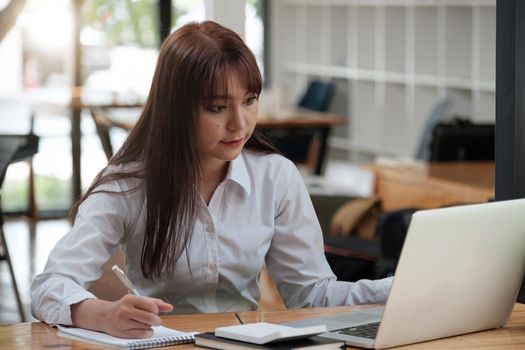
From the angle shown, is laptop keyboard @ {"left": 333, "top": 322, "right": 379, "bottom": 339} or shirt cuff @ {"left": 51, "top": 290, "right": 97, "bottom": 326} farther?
shirt cuff @ {"left": 51, "top": 290, "right": 97, "bottom": 326}

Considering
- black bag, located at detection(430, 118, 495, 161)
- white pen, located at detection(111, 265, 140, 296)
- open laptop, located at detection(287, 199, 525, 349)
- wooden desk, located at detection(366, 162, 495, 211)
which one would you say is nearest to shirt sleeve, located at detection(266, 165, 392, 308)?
open laptop, located at detection(287, 199, 525, 349)

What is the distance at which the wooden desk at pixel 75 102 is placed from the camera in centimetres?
891

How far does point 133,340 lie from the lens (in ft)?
7.34

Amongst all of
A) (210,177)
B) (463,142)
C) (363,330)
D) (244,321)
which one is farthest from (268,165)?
(463,142)

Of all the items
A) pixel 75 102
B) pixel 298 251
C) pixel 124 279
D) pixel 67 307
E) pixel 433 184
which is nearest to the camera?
pixel 124 279

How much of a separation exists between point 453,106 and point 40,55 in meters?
3.18

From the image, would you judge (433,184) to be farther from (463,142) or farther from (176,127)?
(176,127)

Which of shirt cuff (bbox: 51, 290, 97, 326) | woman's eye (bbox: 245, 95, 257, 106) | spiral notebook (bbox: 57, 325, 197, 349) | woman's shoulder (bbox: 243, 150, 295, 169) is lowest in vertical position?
spiral notebook (bbox: 57, 325, 197, 349)

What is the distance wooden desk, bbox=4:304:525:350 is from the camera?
89.4 inches

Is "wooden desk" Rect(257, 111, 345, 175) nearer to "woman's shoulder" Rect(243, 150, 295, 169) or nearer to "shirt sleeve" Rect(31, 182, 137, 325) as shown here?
"woman's shoulder" Rect(243, 150, 295, 169)

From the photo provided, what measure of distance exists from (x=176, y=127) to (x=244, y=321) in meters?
0.47

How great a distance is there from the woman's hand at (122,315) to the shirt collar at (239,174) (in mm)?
548

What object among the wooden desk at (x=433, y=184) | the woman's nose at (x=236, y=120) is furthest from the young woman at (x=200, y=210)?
the wooden desk at (x=433, y=184)

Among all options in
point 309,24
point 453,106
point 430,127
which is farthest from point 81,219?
point 309,24
